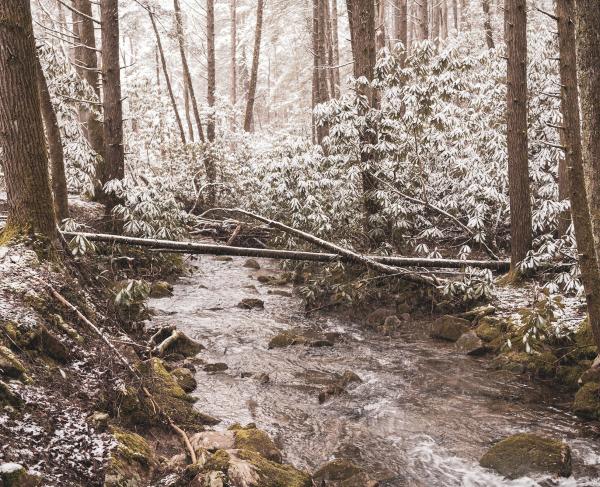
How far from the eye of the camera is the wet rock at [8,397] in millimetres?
3092

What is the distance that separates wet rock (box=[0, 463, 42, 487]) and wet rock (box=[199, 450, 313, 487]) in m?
1.14

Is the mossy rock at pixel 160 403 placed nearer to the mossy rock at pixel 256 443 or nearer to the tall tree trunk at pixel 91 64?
the mossy rock at pixel 256 443

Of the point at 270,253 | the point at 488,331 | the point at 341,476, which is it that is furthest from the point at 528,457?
the point at 270,253

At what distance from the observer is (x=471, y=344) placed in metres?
7.25

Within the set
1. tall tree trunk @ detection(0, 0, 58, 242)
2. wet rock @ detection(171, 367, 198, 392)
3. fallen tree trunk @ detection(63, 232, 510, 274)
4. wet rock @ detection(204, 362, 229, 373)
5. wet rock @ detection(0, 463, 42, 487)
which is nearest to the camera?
wet rock @ detection(0, 463, 42, 487)

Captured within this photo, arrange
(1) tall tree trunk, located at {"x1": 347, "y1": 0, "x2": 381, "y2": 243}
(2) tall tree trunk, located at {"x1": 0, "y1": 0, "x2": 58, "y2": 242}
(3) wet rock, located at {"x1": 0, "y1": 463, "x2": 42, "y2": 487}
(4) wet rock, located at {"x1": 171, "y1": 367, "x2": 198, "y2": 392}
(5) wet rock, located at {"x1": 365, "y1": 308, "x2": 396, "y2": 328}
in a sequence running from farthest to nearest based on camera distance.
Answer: (1) tall tree trunk, located at {"x1": 347, "y1": 0, "x2": 381, "y2": 243}
(5) wet rock, located at {"x1": 365, "y1": 308, "x2": 396, "y2": 328}
(4) wet rock, located at {"x1": 171, "y1": 367, "x2": 198, "y2": 392}
(2) tall tree trunk, located at {"x1": 0, "y1": 0, "x2": 58, "y2": 242}
(3) wet rock, located at {"x1": 0, "y1": 463, "x2": 42, "y2": 487}

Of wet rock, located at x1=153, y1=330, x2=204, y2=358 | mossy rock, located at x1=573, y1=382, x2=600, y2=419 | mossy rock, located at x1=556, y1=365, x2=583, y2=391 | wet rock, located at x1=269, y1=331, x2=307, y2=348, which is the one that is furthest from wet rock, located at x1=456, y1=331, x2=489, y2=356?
wet rock, located at x1=153, y1=330, x2=204, y2=358

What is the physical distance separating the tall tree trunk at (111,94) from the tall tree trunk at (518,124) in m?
7.06

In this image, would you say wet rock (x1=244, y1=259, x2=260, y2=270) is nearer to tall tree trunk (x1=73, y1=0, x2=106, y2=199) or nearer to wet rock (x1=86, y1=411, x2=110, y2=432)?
tall tree trunk (x1=73, y1=0, x2=106, y2=199)

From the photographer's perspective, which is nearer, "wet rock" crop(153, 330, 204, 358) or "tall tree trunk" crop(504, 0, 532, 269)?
"wet rock" crop(153, 330, 204, 358)

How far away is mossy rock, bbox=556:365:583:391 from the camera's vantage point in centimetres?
582

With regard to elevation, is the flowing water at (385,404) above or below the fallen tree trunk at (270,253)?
below

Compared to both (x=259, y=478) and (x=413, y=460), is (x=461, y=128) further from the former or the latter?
(x=259, y=478)

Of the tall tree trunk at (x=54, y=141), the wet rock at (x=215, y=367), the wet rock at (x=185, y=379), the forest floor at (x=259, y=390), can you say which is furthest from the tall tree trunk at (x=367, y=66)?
the tall tree trunk at (x=54, y=141)
